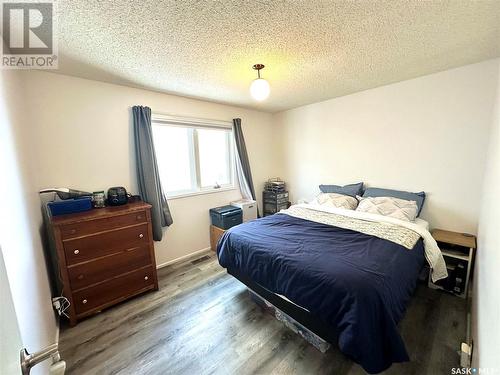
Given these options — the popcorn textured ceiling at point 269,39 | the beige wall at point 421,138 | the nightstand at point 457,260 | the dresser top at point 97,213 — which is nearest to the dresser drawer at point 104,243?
the dresser top at point 97,213

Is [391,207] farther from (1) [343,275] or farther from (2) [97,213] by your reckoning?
(2) [97,213]

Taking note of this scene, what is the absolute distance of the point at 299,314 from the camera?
159 centimetres

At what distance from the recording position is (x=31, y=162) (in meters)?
1.78

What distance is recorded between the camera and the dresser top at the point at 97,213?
173cm

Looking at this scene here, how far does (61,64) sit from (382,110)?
356cm

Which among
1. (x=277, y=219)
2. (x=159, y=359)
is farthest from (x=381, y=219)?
(x=159, y=359)

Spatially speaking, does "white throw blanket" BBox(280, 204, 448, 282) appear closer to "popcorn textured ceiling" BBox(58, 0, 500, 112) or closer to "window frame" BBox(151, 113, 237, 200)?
"window frame" BBox(151, 113, 237, 200)

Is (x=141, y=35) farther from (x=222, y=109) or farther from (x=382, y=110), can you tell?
(x=382, y=110)

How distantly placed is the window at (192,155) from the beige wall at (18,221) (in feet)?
4.32

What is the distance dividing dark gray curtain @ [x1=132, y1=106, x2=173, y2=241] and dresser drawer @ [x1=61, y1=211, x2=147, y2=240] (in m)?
0.42

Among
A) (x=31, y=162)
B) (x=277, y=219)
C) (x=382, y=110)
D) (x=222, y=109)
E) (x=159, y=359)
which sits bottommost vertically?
(x=159, y=359)

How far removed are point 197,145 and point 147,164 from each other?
0.84 metres

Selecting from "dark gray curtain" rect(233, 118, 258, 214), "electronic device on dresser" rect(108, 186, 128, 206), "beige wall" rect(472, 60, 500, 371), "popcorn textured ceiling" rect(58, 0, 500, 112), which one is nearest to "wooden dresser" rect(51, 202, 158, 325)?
"electronic device on dresser" rect(108, 186, 128, 206)

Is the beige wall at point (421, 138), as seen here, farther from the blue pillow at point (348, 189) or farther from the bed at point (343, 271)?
the bed at point (343, 271)
